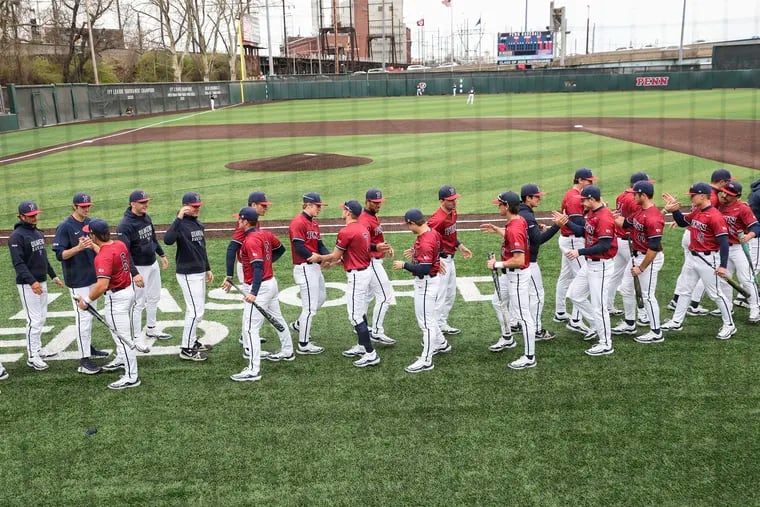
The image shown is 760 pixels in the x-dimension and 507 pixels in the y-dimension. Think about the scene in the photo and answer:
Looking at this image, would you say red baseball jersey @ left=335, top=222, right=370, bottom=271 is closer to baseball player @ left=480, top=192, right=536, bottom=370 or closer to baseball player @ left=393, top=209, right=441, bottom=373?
baseball player @ left=393, top=209, right=441, bottom=373

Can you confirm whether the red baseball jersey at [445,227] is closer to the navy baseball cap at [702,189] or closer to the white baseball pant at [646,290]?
the white baseball pant at [646,290]

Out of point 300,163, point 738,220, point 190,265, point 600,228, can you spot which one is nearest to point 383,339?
point 190,265

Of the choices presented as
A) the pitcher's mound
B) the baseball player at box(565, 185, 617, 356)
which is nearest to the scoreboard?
the pitcher's mound

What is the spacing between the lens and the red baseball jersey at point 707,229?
23.3 feet

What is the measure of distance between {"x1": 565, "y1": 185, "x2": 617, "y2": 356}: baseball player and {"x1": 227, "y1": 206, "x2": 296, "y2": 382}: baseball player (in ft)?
10.2

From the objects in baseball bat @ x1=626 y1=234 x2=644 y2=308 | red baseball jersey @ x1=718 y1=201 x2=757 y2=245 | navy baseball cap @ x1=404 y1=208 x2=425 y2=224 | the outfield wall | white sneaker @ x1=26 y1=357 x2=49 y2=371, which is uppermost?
the outfield wall

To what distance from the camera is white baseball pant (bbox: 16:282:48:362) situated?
6871 millimetres

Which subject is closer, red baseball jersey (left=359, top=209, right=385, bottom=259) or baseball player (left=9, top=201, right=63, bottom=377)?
baseball player (left=9, top=201, right=63, bottom=377)

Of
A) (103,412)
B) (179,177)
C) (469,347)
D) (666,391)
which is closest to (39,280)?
(103,412)

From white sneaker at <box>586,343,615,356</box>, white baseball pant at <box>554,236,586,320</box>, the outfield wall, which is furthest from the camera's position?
the outfield wall

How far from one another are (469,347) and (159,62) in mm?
65073

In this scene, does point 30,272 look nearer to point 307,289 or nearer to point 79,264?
point 79,264

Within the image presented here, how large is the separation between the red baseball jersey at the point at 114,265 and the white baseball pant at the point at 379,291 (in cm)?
248

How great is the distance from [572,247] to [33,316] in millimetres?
6235
